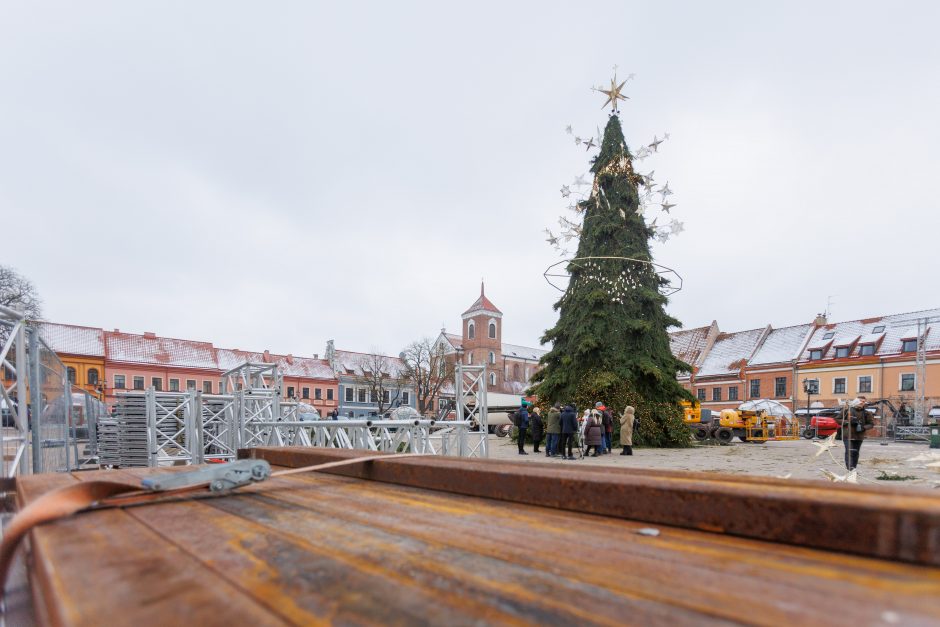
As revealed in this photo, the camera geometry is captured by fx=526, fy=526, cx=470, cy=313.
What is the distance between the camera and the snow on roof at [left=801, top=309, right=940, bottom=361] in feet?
126

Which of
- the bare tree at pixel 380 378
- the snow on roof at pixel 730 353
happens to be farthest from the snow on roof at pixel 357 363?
the snow on roof at pixel 730 353

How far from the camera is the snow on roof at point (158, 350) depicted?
47188 mm

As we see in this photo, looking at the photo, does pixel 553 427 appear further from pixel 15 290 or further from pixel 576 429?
pixel 15 290

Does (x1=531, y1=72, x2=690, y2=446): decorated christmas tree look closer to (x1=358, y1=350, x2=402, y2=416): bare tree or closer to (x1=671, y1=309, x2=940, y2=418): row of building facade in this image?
(x1=671, y1=309, x2=940, y2=418): row of building facade

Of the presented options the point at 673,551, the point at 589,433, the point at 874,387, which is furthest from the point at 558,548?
the point at 874,387

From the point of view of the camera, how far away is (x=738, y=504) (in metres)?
1.22

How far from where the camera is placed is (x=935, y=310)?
130 ft

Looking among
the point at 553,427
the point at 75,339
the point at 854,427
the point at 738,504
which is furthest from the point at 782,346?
the point at 75,339

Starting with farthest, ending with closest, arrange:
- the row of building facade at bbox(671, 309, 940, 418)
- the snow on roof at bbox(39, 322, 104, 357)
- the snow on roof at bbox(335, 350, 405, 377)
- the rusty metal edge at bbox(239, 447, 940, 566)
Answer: the snow on roof at bbox(335, 350, 405, 377), the snow on roof at bbox(39, 322, 104, 357), the row of building facade at bbox(671, 309, 940, 418), the rusty metal edge at bbox(239, 447, 940, 566)

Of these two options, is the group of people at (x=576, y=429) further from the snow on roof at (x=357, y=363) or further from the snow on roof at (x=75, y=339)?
the snow on roof at (x=357, y=363)

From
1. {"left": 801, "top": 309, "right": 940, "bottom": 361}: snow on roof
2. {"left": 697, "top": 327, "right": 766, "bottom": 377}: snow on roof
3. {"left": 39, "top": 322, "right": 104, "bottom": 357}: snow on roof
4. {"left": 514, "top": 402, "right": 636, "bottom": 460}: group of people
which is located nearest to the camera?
{"left": 514, "top": 402, "right": 636, "bottom": 460}: group of people

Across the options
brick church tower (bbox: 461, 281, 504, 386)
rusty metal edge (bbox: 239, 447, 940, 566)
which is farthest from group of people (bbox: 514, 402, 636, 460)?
brick church tower (bbox: 461, 281, 504, 386)

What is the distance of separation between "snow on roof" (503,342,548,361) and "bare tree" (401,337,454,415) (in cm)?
2948

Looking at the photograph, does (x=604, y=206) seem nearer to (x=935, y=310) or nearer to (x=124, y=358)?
(x=935, y=310)
